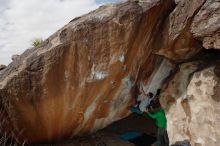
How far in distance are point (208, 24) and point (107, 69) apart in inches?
60.5

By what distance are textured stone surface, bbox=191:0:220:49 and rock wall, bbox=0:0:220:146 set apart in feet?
0.05

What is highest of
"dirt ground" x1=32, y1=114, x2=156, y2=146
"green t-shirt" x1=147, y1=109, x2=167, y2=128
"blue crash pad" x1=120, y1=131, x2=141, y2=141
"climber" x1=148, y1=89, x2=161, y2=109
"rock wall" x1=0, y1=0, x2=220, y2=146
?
"rock wall" x1=0, y1=0, x2=220, y2=146

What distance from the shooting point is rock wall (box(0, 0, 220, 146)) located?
15.1 feet

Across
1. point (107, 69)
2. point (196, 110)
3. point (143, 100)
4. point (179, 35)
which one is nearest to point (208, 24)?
point (179, 35)

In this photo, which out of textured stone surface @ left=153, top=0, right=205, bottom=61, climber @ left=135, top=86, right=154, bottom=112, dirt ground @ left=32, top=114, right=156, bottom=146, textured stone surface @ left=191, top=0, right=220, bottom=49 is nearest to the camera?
textured stone surface @ left=191, top=0, right=220, bottom=49

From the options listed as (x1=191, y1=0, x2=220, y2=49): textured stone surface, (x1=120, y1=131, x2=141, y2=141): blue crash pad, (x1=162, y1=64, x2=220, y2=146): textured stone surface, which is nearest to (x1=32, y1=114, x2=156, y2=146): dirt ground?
(x1=120, y1=131, x2=141, y2=141): blue crash pad

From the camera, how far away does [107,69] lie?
4.91 meters

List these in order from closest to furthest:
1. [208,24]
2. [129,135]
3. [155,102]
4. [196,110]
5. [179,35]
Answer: [208,24]
[196,110]
[179,35]
[155,102]
[129,135]

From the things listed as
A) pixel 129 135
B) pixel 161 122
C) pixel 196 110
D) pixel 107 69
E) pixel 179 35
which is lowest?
pixel 129 135

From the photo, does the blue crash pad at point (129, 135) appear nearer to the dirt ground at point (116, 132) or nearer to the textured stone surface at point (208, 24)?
the dirt ground at point (116, 132)

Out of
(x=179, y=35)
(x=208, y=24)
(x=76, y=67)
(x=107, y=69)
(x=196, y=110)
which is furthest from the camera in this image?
(x=107, y=69)

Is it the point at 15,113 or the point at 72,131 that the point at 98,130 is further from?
the point at 15,113

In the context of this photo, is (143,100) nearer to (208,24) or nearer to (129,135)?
(129,135)

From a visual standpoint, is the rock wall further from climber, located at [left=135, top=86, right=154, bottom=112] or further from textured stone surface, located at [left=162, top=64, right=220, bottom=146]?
climber, located at [left=135, top=86, right=154, bottom=112]
